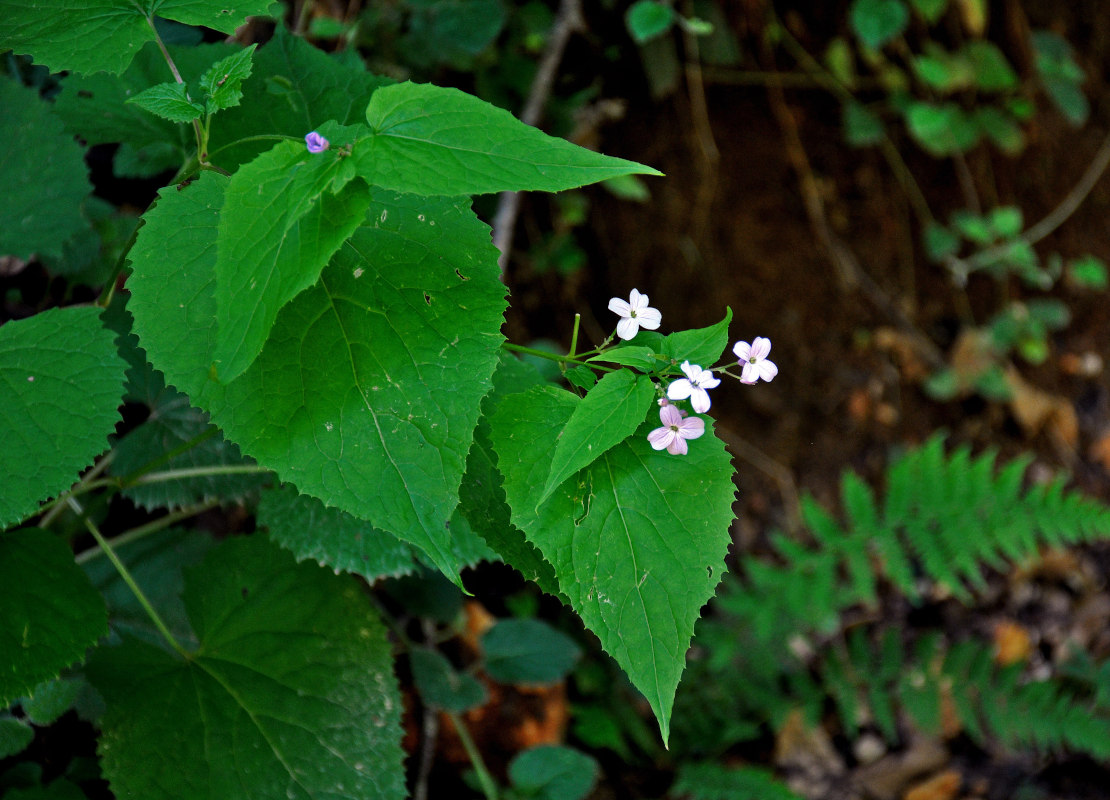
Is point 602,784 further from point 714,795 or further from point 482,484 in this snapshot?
point 482,484

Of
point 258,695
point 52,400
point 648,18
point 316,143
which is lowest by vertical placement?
point 258,695

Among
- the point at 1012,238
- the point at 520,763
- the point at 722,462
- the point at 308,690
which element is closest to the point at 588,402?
the point at 722,462

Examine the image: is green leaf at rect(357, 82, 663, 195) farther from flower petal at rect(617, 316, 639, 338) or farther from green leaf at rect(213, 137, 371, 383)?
flower petal at rect(617, 316, 639, 338)

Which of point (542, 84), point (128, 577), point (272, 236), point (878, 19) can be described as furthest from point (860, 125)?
point (128, 577)

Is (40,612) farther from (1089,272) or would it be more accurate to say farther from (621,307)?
(1089,272)

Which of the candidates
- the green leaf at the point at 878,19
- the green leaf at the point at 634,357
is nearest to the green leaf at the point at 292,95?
the green leaf at the point at 634,357

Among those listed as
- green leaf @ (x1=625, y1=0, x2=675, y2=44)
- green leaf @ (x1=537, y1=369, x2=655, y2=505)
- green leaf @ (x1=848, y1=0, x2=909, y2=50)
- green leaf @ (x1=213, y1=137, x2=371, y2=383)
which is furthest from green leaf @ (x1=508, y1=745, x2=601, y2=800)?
green leaf @ (x1=848, y1=0, x2=909, y2=50)

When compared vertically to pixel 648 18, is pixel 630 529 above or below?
below
